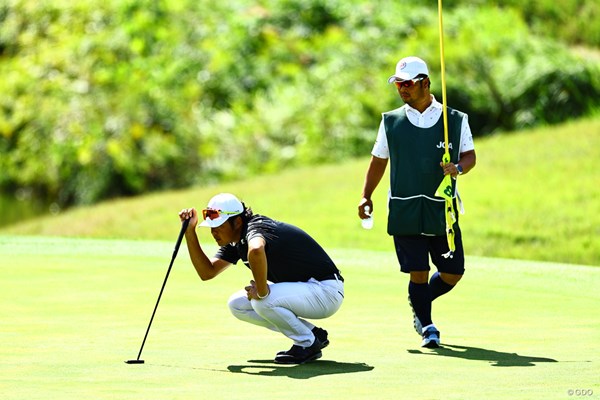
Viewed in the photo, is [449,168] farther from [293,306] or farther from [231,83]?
[231,83]

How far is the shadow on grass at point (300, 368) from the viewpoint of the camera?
24.7ft

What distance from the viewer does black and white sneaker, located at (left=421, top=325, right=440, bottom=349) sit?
8406 millimetres

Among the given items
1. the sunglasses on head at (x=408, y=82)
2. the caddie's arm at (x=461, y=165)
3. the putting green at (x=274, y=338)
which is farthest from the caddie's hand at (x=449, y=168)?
the putting green at (x=274, y=338)

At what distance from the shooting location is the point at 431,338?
27.7 ft

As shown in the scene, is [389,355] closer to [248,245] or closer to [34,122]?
[248,245]

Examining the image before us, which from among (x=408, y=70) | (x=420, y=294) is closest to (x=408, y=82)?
(x=408, y=70)

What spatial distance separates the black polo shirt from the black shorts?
2.31 ft

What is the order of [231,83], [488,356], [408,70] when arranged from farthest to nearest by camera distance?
[231,83], [408,70], [488,356]

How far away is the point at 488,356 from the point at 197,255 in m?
1.73

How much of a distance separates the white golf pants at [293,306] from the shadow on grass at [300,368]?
0.18m

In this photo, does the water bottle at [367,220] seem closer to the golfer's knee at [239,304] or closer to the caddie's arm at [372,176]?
the caddie's arm at [372,176]

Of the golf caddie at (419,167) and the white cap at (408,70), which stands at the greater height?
the white cap at (408,70)

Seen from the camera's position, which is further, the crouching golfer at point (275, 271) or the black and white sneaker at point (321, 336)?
the black and white sneaker at point (321, 336)

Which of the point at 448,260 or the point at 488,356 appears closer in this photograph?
the point at 488,356
